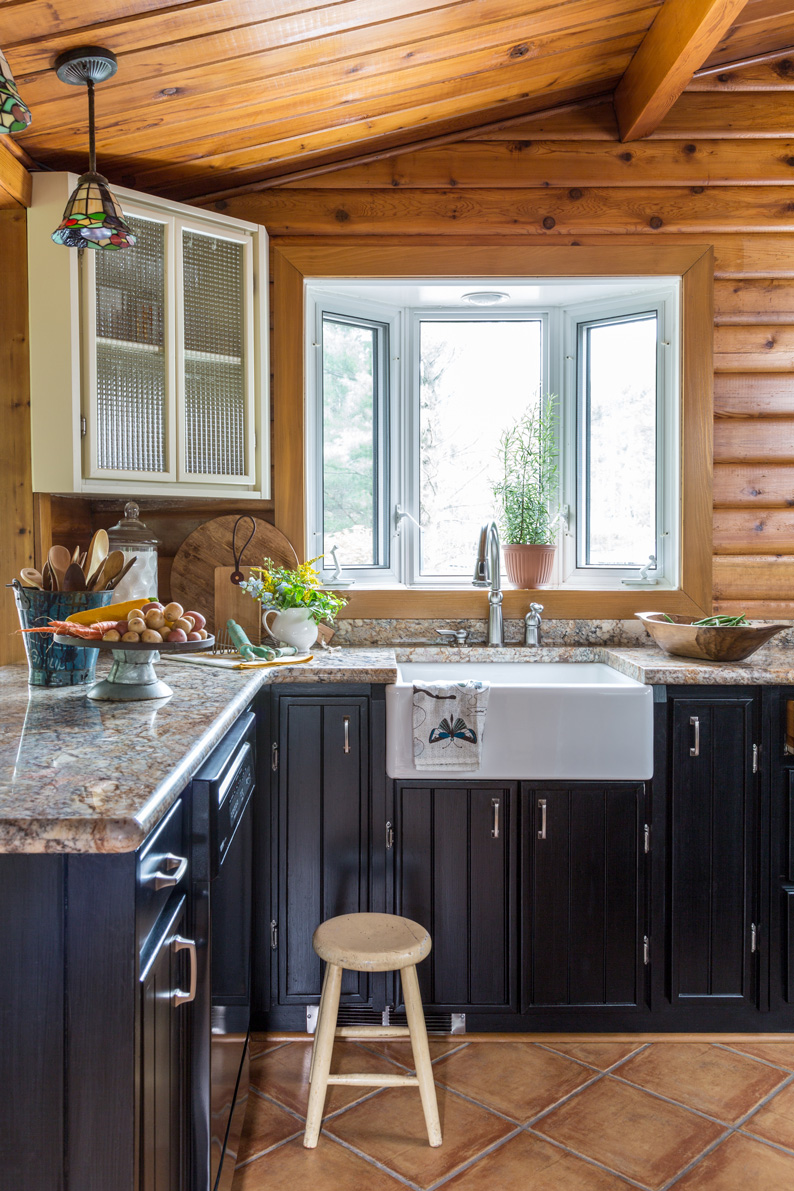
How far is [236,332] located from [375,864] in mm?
1675

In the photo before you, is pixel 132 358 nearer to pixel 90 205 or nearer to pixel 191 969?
pixel 90 205

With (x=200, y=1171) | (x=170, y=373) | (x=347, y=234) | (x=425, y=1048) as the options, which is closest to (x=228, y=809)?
(x=200, y=1171)

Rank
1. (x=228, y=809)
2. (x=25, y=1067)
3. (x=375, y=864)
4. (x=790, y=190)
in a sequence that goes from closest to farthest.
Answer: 1. (x=25, y=1067)
2. (x=228, y=809)
3. (x=375, y=864)
4. (x=790, y=190)

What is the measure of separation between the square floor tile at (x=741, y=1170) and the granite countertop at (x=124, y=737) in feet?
3.59

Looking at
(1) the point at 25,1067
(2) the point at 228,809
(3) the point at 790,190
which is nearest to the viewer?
(1) the point at 25,1067

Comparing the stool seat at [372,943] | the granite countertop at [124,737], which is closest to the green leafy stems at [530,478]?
the granite countertop at [124,737]

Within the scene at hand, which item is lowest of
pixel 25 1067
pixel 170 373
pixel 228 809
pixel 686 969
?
pixel 686 969

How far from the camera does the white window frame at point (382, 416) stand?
3.04 m

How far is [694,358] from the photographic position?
2.95 m

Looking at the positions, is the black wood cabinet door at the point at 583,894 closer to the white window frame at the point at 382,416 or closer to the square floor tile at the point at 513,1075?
the square floor tile at the point at 513,1075

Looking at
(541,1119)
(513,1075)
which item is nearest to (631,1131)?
(541,1119)

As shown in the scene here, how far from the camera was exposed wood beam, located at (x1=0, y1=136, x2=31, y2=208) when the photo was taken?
225 centimetres

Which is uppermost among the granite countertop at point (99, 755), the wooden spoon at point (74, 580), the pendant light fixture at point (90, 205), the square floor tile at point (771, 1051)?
the pendant light fixture at point (90, 205)

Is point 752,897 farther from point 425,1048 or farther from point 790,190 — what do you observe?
point 790,190
